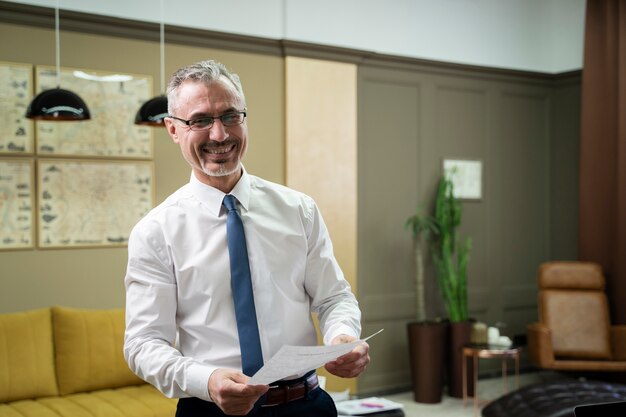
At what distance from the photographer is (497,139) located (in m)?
7.09

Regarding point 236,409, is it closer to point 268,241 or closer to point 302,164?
point 268,241

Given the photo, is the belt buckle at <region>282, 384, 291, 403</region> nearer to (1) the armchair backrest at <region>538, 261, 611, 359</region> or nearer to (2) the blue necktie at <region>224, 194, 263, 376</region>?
(2) the blue necktie at <region>224, 194, 263, 376</region>

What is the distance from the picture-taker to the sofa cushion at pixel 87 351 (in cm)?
445

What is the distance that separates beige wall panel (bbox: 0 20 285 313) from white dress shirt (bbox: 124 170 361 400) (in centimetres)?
314

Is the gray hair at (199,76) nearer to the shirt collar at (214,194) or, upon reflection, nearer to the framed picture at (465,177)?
the shirt collar at (214,194)

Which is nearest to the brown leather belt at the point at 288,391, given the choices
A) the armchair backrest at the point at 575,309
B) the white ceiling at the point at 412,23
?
the white ceiling at the point at 412,23

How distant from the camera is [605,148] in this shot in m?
6.61

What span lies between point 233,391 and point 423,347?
4.53 m

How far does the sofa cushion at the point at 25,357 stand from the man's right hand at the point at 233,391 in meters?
2.93

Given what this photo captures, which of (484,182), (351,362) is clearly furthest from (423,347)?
(351,362)

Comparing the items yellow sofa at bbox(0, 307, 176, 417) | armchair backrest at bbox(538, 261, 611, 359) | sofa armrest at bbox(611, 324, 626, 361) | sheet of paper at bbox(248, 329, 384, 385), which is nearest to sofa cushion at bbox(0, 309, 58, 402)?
yellow sofa at bbox(0, 307, 176, 417)

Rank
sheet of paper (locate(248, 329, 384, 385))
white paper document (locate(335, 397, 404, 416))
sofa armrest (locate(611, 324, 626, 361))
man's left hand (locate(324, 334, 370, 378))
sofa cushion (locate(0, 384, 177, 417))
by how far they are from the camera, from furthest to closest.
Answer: sofa armrest (locate(611, 324, 626, 361)) < sofa cushion (locate(0, 384, 177, 417)) < white paper document (locate(335, 397, 404, 416)) < man's left hand (locate(324, 334, 370, 378)) < sheet of paper (locate(248, 329, 384, 385))

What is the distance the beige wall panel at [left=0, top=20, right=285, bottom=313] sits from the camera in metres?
4.78

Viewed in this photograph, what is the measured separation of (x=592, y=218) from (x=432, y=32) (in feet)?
6.86
